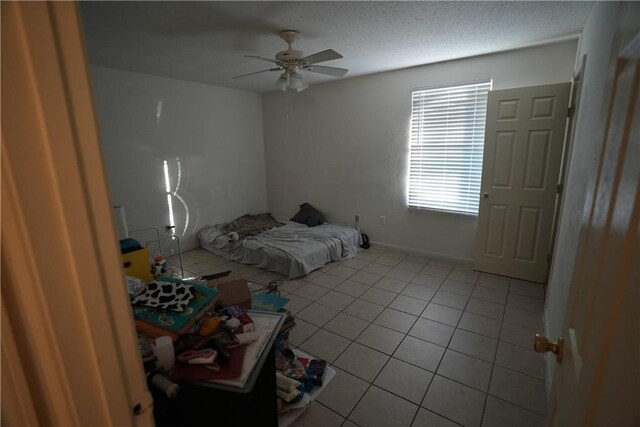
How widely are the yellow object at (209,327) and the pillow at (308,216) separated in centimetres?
339

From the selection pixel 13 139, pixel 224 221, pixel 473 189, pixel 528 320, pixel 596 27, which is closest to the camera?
pixel 13 139

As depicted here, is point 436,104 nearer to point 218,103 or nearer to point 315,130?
point 315,130

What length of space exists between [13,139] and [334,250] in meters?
3.64

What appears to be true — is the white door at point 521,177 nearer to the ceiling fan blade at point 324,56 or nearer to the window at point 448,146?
the window at point 448,146

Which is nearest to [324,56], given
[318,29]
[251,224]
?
[318,29]

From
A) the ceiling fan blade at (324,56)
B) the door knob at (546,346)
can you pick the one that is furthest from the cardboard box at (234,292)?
the ceiling fan blade at (324,56)

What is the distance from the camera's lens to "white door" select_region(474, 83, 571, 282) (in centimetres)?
287

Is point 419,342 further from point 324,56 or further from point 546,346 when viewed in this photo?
point 324,56

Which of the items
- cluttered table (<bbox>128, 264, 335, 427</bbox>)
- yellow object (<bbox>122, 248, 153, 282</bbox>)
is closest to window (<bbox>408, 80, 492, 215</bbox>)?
cluttered table (<bbox>128, 264, 335, 427</bbox>)

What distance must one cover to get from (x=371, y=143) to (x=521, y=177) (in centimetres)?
190

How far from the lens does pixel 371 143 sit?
4.21 metres

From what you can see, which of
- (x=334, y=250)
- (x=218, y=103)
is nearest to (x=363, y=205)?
(x=334, y=250)

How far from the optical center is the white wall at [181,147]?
140 inches

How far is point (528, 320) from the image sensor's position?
254cm
